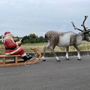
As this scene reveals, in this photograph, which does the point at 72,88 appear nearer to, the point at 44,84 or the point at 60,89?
the point at 60,89

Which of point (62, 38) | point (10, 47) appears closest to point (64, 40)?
point (62, 38)

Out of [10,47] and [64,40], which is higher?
[64,40]

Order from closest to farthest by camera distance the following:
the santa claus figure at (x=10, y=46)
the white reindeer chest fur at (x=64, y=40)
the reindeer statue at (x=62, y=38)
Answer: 1. the santa claus figure at (x=10, y=46)
2. the reindeer statue at (x=62, y=38)
3. the white reindeer chest fur at (x=64, y=40)

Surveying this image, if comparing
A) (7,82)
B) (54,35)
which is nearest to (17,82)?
(7,82)

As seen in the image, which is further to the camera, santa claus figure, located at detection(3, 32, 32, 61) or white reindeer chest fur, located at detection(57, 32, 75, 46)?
white reindeer chest fur, located at detection(57, 32, 75, 46)

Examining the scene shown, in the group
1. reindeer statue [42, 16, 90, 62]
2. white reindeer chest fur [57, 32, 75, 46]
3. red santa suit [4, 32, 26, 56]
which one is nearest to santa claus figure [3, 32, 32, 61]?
red santa suit [4, 32, 26, 56]

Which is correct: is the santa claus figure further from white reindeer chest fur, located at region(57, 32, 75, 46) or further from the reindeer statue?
white reindeer chest fur, located at region(57, 32, 75, 46)

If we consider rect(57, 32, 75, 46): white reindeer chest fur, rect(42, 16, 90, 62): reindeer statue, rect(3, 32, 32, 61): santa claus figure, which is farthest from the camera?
rect(57, 32, 75, 46): white reindeer chest fur

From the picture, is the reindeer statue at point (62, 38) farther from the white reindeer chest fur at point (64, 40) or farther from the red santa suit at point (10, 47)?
the red santa suit at point (10, 47)

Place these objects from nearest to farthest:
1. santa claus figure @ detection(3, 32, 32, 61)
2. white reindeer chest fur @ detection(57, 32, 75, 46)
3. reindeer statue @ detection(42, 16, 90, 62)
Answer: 1. santa claus figure @ detection(3, 32, 32, 61)
2. reindeer statue @ detection(42, 16, 90, 62)
3. white reindeer chest fur @ detection(57, 32, 75, 46)

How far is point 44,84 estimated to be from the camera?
264 cm

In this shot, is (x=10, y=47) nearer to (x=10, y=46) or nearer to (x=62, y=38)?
(x=10, y=46)

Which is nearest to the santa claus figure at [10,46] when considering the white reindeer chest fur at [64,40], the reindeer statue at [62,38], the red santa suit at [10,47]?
the red santa suit at [10,47]

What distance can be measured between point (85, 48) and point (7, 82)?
9213 millimetres
